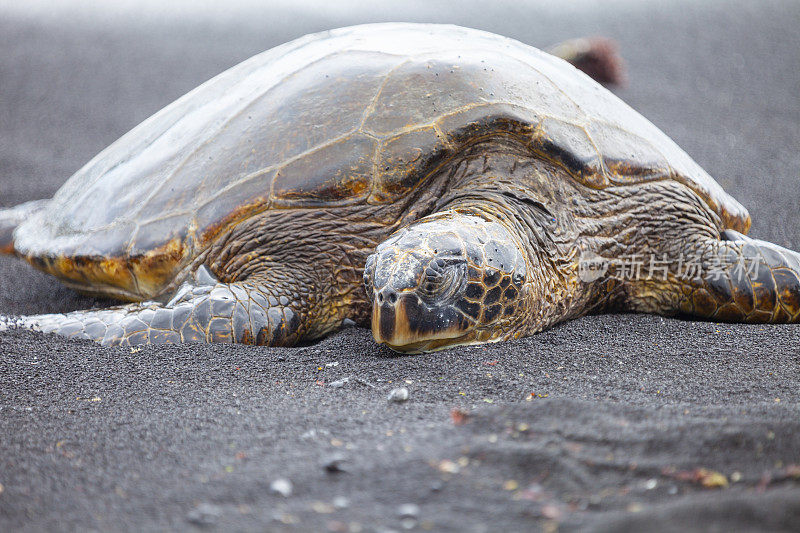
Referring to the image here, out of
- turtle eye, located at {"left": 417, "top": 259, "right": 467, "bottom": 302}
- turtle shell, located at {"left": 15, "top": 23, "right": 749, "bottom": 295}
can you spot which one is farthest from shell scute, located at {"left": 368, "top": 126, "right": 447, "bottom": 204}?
turtle eye, located at {"left": 417, "top": 259, "right": 467, "bottom": 302}

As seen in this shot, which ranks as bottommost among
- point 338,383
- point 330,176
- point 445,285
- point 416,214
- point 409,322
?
point 338,383

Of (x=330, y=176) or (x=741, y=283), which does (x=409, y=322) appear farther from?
(x=741, y=283)

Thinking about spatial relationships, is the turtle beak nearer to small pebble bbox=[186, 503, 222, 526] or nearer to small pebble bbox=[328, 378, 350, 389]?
small pebble bbox=[328, 378, 350, 389]

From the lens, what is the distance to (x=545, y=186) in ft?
8.23

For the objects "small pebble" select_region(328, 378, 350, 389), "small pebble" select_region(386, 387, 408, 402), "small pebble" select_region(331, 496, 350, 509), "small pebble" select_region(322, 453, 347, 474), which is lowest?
"small pebble" select_region(328, 378, 350, 389)

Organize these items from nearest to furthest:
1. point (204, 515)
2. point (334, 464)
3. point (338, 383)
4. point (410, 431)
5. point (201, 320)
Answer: point (204, 515) → point (334, 464) → point (410, 431) → point (338, 383) → point (201, 320)

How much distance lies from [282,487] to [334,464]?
0.10 metres

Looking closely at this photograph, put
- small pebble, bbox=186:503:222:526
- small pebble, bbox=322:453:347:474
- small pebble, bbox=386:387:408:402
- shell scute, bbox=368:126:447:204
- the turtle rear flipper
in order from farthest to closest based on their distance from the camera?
1. the turtle rear flipper
2. shell scute, bbox=368:126:447:204
3. small pebble, bbox=386:387:408:402
4. small pebble, bbox=322:453:347:474
5. small pebble, bbox=186:503:222:526

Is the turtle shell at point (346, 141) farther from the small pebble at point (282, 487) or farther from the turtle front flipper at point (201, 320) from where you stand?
the small pebble at point (282, 487)

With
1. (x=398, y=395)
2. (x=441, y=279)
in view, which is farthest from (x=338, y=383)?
(x=441, y=279)

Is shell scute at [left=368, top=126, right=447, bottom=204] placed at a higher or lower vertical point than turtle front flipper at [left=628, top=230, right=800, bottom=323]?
higher

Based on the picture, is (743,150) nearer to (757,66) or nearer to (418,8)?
(757,66)

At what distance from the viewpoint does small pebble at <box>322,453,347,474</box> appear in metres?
1.19

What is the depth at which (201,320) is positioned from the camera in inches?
89.8
